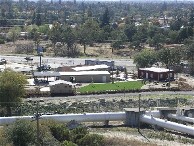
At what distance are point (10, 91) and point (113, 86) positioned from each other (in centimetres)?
1431

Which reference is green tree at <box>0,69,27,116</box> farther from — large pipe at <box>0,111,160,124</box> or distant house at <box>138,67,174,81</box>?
distant house at <box>138,67,174,81</box>

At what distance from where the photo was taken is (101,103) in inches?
1529

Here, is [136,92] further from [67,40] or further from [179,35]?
[179,35]

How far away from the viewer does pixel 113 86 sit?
151 feet

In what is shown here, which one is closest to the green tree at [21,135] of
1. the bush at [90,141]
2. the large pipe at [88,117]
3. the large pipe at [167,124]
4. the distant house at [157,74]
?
the bush at [90,141]

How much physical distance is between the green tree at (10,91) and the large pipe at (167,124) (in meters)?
9.81

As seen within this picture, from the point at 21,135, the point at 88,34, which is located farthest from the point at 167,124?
the point at 88,34

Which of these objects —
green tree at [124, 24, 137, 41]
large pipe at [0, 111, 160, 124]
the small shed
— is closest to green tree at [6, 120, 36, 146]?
large pipe at [0, 111, 160, 124]

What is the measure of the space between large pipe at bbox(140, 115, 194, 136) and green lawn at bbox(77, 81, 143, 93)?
40.0 feet

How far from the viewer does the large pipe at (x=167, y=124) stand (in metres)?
30.4

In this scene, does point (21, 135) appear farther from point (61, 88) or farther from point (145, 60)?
point (145, 60)

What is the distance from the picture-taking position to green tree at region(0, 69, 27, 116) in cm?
3425

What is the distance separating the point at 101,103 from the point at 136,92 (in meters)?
5.89

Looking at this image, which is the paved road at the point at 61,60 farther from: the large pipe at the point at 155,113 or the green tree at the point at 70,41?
the large pipe at the point at 155,113
